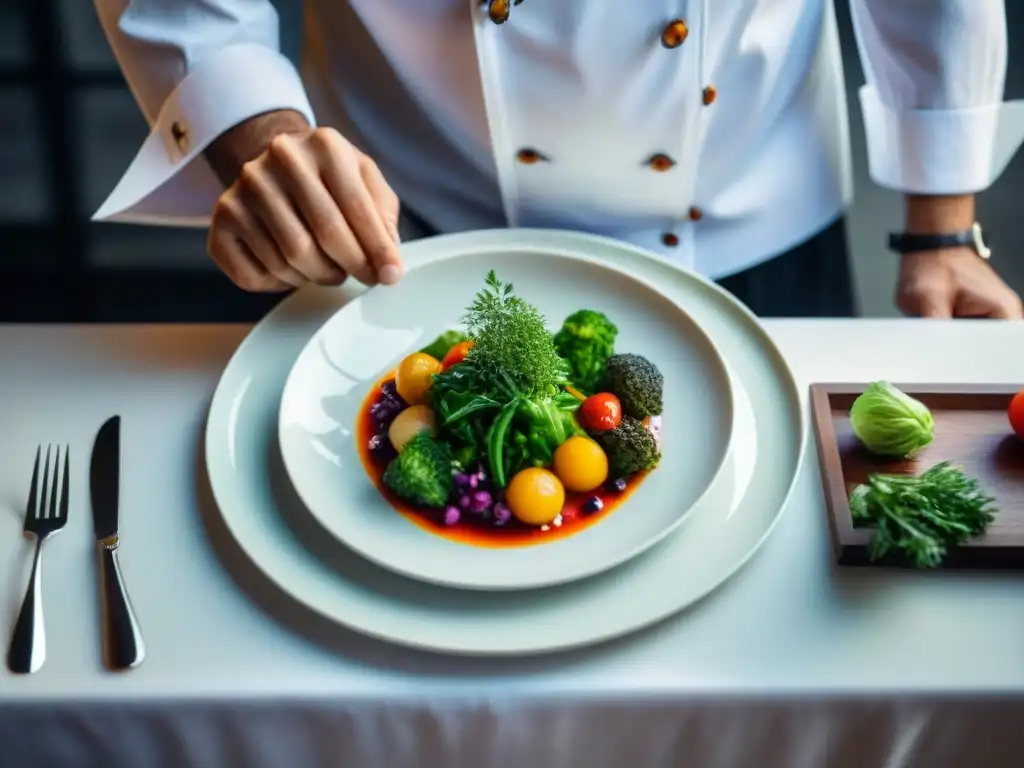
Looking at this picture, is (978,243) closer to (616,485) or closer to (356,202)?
(616,485)

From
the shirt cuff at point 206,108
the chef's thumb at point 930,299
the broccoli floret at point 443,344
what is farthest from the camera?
the chef's thumb at point 930,299

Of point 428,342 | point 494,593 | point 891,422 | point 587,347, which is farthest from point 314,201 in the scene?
point 891,422

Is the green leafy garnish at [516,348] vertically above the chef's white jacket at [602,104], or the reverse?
the chef's white jacket at [602,104]

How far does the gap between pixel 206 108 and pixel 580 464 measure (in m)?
0.60

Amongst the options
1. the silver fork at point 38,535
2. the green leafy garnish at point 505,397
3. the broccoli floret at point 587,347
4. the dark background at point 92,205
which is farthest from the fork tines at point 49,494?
the dark background at point 92,205

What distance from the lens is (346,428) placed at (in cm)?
94

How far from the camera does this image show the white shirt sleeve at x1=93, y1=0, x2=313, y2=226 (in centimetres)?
110

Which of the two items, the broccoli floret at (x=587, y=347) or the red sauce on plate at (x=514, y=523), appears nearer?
the red sauce on plate at (x=514, y=523)

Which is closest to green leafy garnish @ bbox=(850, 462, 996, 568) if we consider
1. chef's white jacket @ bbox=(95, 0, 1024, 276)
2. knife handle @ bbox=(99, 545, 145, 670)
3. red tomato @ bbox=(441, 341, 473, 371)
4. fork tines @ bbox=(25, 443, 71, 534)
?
red tomato @ bbox=(441, 341, 473, 371)

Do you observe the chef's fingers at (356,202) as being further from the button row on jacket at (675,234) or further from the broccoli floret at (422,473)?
the button row on jacket at (675,234)

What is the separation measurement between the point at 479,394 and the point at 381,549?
17 centimetres

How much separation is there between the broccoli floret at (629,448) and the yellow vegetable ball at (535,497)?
57mm

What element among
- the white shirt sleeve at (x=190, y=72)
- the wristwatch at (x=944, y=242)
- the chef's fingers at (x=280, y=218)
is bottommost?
the chef's fingers at (x=280, y=218)

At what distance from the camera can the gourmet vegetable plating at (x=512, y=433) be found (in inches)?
33.7
